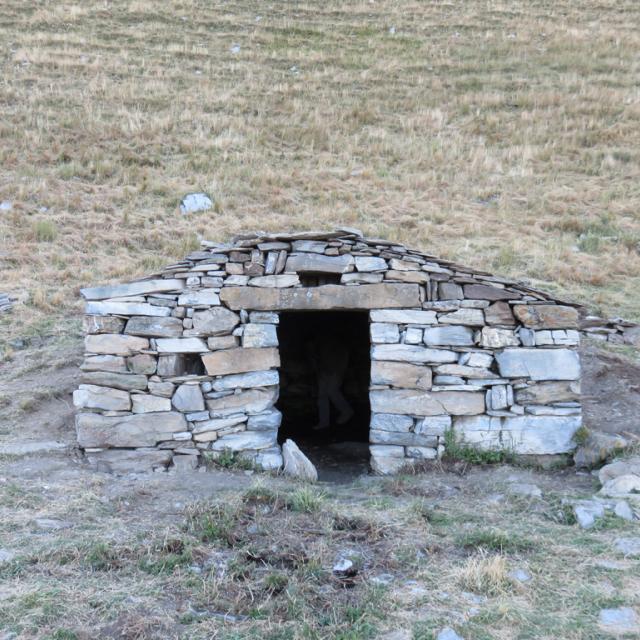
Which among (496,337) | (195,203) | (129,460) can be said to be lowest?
(129,460)

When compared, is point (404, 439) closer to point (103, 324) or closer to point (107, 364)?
point (107, 364)

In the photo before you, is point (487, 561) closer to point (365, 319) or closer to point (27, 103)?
point (365, 319)

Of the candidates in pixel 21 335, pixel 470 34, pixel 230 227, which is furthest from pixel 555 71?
pixel 21 335

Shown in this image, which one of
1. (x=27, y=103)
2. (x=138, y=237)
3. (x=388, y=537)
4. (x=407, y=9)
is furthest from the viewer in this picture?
(x=407, y=9)

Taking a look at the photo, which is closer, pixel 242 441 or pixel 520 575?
pixel 520 575

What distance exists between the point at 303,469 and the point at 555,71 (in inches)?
761

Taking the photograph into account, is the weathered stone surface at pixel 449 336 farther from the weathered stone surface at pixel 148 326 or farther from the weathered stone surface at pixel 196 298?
the weathered stone surface at pixel 148 326

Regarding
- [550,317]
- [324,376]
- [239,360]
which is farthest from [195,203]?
[550,317]

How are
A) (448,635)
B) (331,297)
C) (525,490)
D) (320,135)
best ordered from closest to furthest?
(448,635) < (525,490) < (331,297) < (320,135)

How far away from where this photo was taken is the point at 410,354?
7.20 metres

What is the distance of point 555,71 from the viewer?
22.9 metres

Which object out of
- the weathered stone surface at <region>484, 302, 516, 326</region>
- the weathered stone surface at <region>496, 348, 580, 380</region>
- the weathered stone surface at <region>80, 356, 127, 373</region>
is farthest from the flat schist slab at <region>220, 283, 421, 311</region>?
the weathered stone surface at <region>80, 356, 127, 373</region>

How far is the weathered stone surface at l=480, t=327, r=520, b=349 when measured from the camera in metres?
7.17

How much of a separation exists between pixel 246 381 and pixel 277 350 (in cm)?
40
